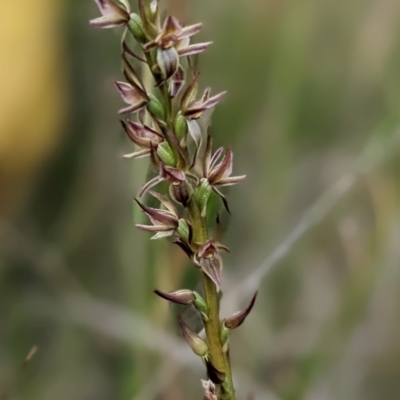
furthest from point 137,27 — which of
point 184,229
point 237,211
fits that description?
point 237,211

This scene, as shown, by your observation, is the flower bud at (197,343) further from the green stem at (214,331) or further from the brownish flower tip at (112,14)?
the brownish flower tip at (112,14)

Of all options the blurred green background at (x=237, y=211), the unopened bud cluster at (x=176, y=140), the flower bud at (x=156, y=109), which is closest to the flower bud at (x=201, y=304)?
the unopened bud cluster at (x=176, y=140)

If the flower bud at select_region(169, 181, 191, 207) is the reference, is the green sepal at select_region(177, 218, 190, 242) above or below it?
below

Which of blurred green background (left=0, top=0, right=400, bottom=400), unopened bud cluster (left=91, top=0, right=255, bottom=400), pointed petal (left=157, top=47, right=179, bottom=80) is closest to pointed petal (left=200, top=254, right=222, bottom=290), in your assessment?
unopened bud cluster (left=91, top=0, right=255, bottom=400)

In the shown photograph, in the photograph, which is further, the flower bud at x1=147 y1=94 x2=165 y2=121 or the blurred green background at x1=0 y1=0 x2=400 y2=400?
the blurred green background at x1=0 y1=0 x2=400 y2=400

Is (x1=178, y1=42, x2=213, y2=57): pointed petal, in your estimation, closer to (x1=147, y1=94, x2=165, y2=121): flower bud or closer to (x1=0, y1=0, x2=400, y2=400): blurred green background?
(x1=147, y1=94, x2=165, y2=121): flower bud
